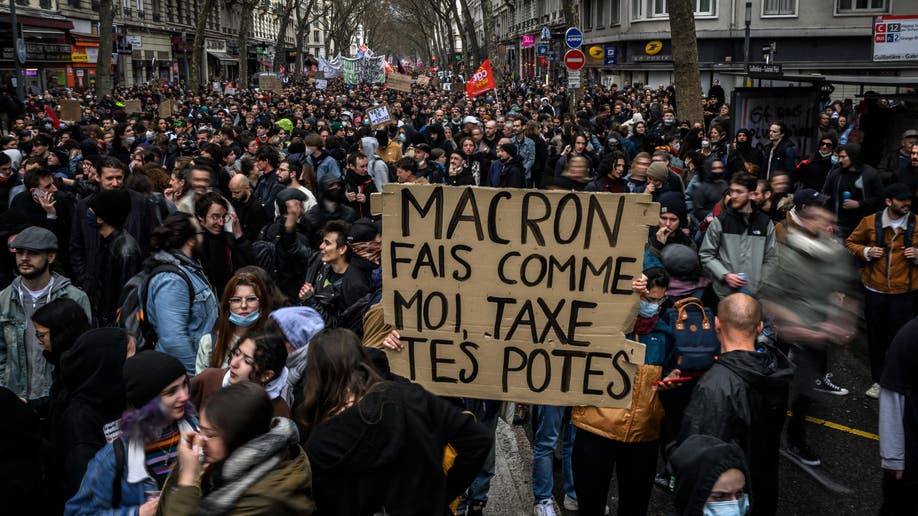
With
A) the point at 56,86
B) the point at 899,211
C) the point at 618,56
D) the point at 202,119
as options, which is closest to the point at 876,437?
the point at 899,211

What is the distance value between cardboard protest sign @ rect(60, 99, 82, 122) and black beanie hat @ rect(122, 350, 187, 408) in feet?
53.2

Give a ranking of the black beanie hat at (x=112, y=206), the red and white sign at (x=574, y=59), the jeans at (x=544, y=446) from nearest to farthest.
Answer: the jeans at (x=544, y=446)
the black beanie hat at (x=112, y=206)
the red and white sign at (x=574, y=59)

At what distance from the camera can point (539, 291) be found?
12.2 feet

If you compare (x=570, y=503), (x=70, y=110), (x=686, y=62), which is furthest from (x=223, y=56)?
(x=570, y=503)

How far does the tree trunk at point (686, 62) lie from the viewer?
1452 centimetres

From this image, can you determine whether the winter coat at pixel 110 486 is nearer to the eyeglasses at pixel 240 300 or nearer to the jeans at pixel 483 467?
the eyeglasses at pixel 240 300

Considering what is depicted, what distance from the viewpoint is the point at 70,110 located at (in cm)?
1723

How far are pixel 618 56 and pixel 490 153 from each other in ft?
87.3

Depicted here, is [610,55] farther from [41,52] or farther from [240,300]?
[240,300]

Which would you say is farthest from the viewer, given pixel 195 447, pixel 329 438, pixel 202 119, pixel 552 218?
pixel 202 119

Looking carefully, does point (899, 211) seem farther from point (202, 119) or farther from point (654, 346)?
point (202, 119)

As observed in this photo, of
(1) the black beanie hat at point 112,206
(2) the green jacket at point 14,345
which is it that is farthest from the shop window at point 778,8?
(2) the green jacket at point 14,345

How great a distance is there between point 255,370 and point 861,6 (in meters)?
32.0

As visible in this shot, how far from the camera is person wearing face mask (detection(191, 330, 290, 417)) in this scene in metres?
3.43
